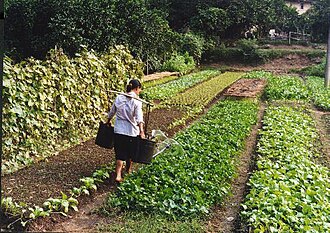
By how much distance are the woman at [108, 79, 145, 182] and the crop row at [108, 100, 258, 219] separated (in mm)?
353

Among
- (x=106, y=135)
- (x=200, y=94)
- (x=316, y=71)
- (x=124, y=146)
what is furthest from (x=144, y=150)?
(x=316, y=71)

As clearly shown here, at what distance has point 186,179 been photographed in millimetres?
6234

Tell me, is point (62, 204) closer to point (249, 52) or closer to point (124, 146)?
point (124, 146)

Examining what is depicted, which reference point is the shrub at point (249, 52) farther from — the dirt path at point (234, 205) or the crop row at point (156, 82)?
the dirt path at point (234, 205)

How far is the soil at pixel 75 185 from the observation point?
533 cm

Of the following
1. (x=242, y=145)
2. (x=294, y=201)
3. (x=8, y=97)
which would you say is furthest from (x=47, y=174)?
(x=242, y=145)

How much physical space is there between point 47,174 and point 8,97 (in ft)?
4.48

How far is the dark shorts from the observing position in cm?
670

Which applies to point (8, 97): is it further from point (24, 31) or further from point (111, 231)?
point (24, 31)

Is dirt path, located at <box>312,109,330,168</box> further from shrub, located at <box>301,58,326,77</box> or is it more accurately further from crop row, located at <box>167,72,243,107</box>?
shrub, located at <box>301,58,326,77</box>

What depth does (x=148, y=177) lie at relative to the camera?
6.40 metres

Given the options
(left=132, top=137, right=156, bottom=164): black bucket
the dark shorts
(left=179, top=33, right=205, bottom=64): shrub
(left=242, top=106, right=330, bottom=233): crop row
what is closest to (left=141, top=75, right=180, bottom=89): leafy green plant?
(left=179, top=33, right=205, bottom=64): shrub

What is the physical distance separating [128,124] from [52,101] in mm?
2316

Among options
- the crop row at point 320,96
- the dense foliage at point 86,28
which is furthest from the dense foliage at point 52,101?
the dense foliage at point 86,28
